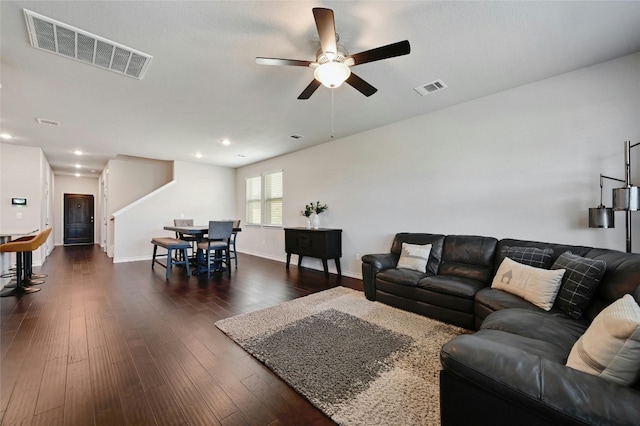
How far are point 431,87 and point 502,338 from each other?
273cm

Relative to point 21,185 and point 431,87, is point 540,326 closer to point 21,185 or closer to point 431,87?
point 431,87

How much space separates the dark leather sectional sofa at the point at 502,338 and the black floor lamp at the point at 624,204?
0.93 feet

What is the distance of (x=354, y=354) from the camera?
214 centimetres

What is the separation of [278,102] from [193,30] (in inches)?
56.9

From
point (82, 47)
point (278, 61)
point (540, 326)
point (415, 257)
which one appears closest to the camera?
point (540, 326)

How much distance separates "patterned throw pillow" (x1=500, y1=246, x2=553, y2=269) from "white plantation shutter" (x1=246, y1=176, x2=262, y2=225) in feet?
Result: 19.6

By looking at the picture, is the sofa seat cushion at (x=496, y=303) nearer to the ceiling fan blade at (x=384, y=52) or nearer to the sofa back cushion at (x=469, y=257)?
the sofa back cushion at (x=469, y=257)

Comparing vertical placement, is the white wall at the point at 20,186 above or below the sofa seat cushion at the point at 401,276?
above

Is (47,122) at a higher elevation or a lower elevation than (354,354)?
higher

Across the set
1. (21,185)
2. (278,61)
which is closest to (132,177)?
(21,185)

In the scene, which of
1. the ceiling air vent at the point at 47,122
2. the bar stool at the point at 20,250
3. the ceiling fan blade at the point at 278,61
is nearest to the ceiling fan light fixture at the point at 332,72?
the ceiling fan blade at the point at 278,61

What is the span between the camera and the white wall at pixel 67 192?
9.48m

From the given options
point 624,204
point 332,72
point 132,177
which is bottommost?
point 624,204

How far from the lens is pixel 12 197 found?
532cm
